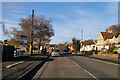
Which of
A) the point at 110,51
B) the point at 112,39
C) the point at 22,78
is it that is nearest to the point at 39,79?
the point at 22,78

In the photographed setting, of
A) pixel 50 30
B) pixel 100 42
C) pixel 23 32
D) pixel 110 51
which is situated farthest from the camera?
pixel 100 42

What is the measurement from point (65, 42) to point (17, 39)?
7008 centimetres

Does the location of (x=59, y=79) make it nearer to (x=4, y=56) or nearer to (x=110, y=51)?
(x=4, y=56)

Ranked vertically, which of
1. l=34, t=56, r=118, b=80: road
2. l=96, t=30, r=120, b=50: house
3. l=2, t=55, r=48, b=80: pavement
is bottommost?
l=34, t=56, r=118, b=80: road

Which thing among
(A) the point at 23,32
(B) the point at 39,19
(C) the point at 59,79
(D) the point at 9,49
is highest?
(B) the point at 39,19

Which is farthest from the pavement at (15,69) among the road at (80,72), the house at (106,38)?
the house at (106,38)

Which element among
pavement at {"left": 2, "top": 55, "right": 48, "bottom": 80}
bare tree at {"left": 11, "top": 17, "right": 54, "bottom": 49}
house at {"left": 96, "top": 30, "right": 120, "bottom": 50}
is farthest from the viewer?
house at {"left": 96, "top": 30, "right": 120, "bottom": 50}

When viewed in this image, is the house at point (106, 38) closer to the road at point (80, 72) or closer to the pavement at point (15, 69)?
the road at point (80, 72)

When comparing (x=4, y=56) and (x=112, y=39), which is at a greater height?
(x=112, y=39)

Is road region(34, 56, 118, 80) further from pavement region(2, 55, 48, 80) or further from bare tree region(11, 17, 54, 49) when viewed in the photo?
bare tree region(11, 17, 54, 49)

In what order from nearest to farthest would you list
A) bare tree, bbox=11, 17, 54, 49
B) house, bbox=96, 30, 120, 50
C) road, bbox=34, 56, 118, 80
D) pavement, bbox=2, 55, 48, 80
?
1. pavement, bbox=2, 55, 48, 80
2. road, bbox=34, 56, 118, 80
3. bare tree, bbox=11, 17, 54, 49
4. house, bbox=96, 30, 120, 50

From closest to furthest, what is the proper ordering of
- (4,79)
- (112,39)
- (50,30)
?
(4,79) < (50,30) < (112,39)

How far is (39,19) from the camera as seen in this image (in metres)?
44.0

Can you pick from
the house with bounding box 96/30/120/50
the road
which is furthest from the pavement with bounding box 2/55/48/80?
the house with bounding box 96/30/120/50
